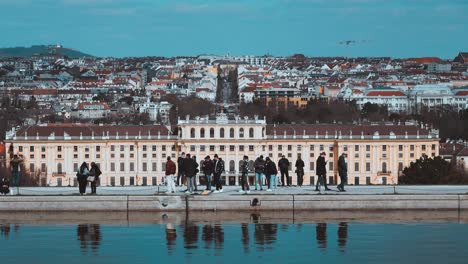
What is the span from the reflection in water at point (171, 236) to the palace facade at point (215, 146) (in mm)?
55664

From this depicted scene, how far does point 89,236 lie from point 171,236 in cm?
128

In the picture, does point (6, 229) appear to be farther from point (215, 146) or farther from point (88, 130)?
point (88, 130)

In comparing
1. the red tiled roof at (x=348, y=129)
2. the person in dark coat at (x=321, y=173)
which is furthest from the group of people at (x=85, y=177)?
the red tiled roof at (x=348, y=129)

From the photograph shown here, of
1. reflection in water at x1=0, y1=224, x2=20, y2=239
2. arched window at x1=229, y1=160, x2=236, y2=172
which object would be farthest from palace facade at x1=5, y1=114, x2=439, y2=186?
reflection in water at x1=0, y1=224, x2=20, y2=239

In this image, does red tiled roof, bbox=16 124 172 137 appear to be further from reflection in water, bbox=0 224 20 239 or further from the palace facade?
reflection in water, bbox=0 224 20 239

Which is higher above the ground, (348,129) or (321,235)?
(348,129)

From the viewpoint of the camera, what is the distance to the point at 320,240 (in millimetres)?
23234

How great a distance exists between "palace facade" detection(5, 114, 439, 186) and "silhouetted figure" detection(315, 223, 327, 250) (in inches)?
2192

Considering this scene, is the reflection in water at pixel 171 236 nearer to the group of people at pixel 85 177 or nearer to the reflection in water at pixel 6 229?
the reflection in water at pixel 6 229

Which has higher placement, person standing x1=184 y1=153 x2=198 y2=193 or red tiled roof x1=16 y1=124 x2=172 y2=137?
red tiled roof x1=16 y1=124 x2=172 y2=137

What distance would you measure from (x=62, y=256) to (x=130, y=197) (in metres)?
5.38

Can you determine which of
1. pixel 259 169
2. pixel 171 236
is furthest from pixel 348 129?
pixel 171 236

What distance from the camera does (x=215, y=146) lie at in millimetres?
84125

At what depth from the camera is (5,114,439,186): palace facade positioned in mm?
81875
